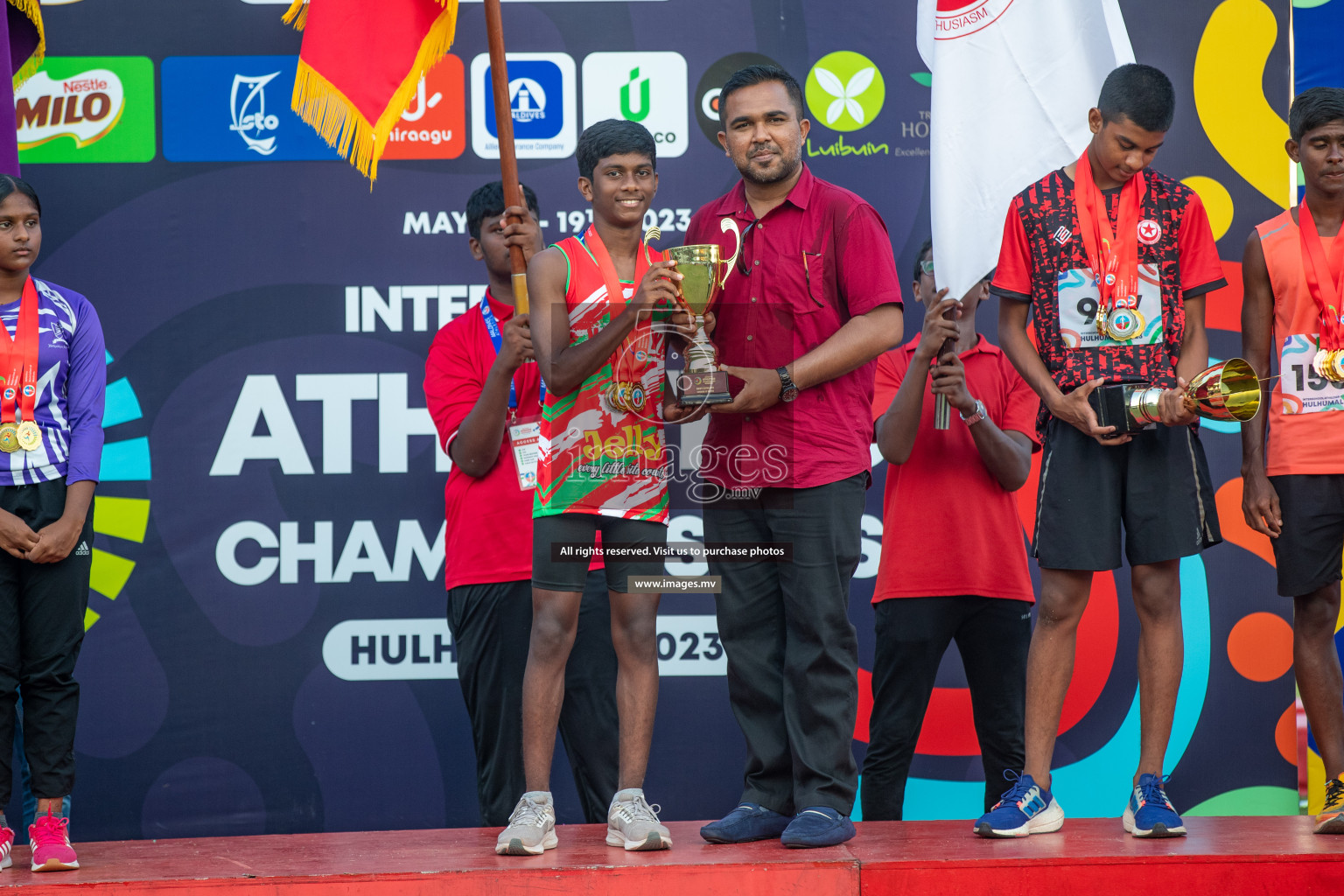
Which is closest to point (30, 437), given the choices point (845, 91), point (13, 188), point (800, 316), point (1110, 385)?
point (13, 188)

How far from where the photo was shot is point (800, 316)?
10.1 ft

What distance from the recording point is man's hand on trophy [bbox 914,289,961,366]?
3.51 meters

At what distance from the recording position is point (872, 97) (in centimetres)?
461

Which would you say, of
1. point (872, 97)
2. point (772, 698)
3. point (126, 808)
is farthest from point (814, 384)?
point (126, 808)

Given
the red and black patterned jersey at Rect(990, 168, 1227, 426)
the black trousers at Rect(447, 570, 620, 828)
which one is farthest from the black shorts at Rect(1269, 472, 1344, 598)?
the black trousers at Rect(447, 570, 620, 828)

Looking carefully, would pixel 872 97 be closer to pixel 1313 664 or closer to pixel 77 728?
pixel 1313 664

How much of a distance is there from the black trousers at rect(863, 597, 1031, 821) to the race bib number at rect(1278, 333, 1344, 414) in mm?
965

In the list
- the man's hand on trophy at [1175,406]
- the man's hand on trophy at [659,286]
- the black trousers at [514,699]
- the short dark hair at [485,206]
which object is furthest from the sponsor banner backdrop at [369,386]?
the man's hand on trophy at [659,286]

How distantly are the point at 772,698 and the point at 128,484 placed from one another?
8.71 ft

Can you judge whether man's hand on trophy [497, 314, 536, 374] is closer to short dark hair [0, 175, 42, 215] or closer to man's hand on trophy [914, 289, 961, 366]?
man's hand on trophy [914, 289, 961, 366]

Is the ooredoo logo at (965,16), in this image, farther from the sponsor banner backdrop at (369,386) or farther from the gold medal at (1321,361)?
the gold medal at (1321,361)

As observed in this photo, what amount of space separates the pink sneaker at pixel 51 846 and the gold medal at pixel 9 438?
0.92m

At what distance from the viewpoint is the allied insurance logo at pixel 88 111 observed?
4.54m

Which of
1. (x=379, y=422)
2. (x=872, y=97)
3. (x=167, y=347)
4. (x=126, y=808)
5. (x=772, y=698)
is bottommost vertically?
(x=126, y=808)
